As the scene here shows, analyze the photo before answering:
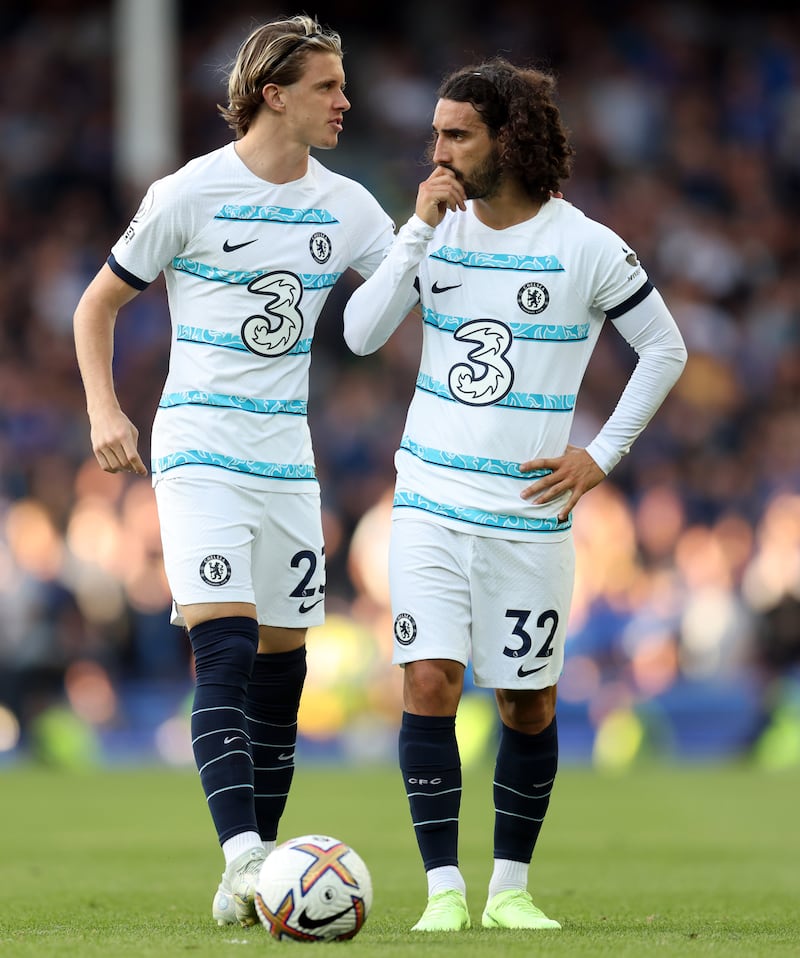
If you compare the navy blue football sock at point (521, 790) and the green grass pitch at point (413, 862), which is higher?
the navy blue football sock at point (521, 790)

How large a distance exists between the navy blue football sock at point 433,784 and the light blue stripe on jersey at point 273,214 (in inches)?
61.8

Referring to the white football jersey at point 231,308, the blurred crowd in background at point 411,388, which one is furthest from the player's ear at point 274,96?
the blurred crowd in background at point 411,388

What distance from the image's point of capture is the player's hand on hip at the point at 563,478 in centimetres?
584

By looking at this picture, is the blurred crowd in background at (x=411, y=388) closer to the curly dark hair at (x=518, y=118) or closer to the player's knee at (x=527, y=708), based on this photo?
the player's knee at (x=527, y=708)

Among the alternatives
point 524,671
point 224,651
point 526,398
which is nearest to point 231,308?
point 526,398

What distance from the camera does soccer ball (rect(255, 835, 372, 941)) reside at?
4.98 metres

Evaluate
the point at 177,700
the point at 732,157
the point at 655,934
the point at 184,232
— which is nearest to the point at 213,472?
the point at 184,232

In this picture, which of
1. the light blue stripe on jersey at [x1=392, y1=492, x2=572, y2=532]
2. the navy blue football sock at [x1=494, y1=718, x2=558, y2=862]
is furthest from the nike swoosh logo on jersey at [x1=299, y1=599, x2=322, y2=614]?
the navy blue football sock at [x1=494, y1=718, x2=558, y2=862]

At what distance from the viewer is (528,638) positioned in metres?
5.83

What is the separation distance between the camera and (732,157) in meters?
21.2

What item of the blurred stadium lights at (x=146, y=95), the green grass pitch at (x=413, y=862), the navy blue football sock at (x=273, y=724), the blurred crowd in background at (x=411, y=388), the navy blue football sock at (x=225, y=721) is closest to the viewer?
the green grass pitch at (x=413, y=862)

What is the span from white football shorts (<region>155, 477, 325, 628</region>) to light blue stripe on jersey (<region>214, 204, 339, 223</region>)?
0.82m

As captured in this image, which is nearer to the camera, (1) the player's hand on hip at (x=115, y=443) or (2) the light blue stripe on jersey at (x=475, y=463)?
(1) the player's hand on hip at (x=115, y=443)

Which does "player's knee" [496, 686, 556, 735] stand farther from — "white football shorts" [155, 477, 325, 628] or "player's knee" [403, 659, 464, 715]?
"white football shorts" [155, 477, 325, 628]
